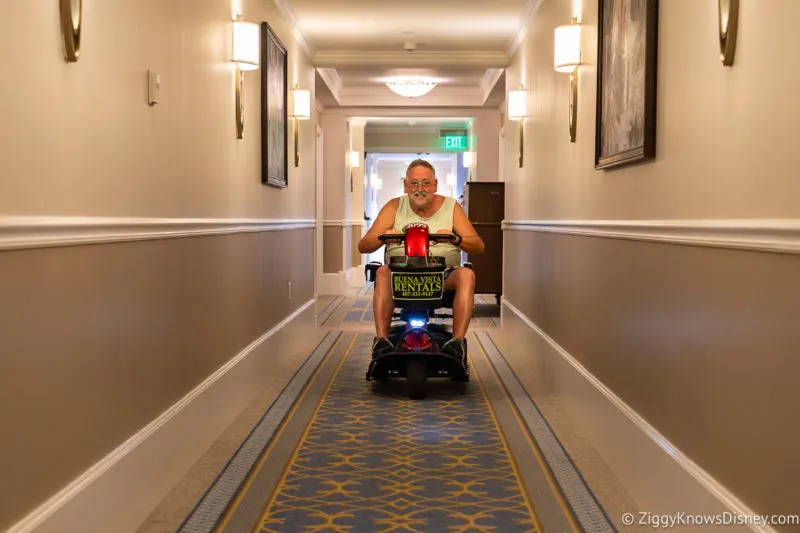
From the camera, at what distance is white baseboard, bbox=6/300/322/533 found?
2418mm

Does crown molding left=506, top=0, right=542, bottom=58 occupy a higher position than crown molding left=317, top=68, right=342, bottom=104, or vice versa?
crown molding left=317, top=68, right=342, bottom=104

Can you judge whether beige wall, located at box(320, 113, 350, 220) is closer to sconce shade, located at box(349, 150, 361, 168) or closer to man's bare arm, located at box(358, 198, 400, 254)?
sconce shade, located at box(349, 150, 361, 168)

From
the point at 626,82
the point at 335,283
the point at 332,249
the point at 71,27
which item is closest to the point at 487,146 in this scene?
the point at 332,249

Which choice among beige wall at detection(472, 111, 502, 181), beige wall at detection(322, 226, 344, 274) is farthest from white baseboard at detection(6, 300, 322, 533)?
beige wall at detection(472, 111, 502, 181)

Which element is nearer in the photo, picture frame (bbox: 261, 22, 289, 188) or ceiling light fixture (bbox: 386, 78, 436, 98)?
picture frame (bbox: 261, 22, 289, 188)

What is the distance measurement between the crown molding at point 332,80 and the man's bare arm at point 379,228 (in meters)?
4.56

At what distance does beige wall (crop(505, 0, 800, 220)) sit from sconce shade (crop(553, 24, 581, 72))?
0.18 feet

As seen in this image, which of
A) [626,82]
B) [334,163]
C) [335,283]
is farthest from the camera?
[335,283]

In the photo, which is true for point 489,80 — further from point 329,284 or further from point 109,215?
point 109,215

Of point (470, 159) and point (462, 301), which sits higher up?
point (470, 159)

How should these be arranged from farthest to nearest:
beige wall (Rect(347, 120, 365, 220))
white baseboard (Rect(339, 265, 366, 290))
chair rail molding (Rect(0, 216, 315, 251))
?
1. beige wall (Rect(347, 120, 365, 220))
2. white baseboard (Rect(339, 265, 366, 290))
3. chair rail molding (Rect(0, 216, 315, 251))

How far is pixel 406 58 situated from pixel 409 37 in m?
0.67

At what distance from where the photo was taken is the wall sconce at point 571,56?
4691 millimetres

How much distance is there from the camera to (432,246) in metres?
5.53
